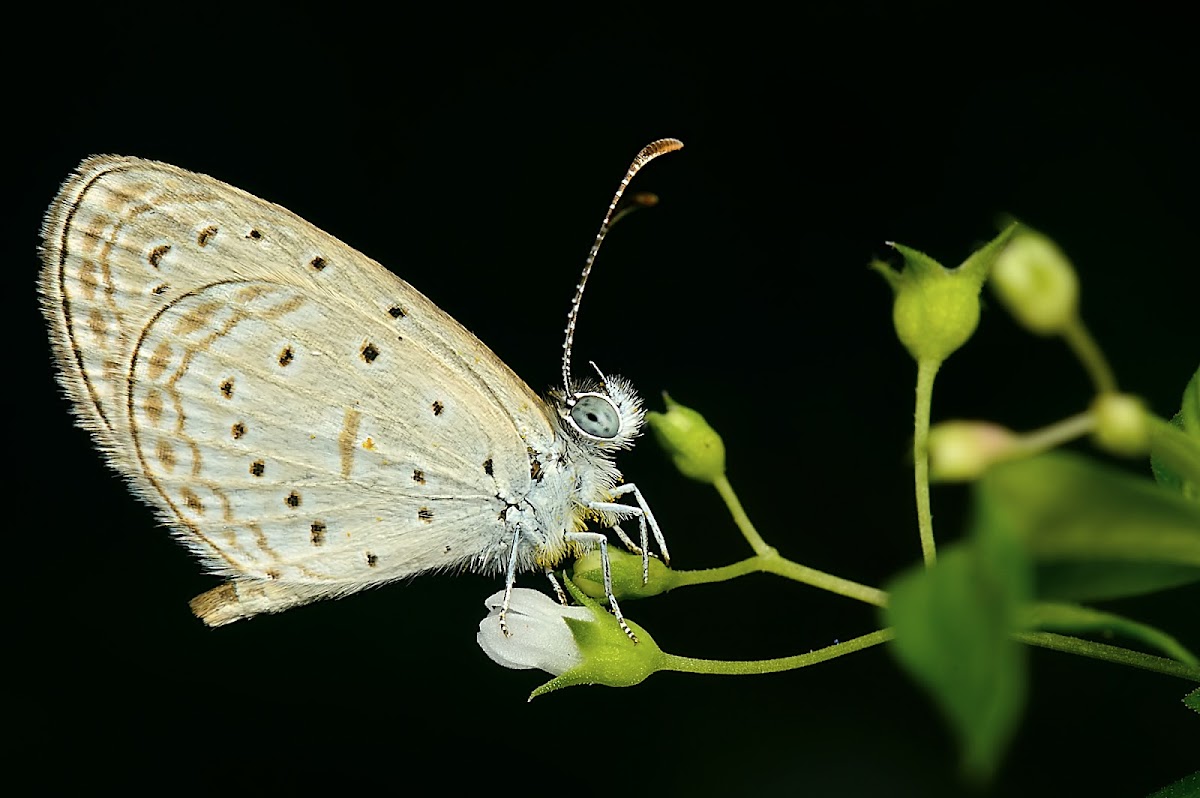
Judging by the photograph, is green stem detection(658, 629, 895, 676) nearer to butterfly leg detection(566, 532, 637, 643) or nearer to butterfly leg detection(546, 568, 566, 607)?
butterfly leg detection(566, 532, 637, 643)

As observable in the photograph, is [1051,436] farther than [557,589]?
No

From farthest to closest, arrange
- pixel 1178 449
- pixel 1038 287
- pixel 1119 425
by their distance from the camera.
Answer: pixel 1178 449 < pixel 1038 287 < pixel 1119 425

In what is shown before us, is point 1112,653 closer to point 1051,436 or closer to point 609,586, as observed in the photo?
point 1051,436

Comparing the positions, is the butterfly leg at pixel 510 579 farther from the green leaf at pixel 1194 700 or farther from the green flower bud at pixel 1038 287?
the green flower bud at pixel 1038 287

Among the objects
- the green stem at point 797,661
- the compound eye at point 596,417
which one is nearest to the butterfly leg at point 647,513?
the compound eye at point 596,417

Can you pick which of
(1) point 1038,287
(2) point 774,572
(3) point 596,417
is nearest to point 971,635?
(1) point 1038,287

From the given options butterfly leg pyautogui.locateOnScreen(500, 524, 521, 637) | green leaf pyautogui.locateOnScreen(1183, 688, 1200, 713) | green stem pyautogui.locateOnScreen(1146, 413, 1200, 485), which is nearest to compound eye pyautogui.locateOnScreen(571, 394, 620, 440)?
butterfly leg pyautogui.locateOnScreen(500, 524, 521, 637)

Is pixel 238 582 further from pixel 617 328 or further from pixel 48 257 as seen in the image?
pixel 617 328

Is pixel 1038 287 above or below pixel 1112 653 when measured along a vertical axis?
above
